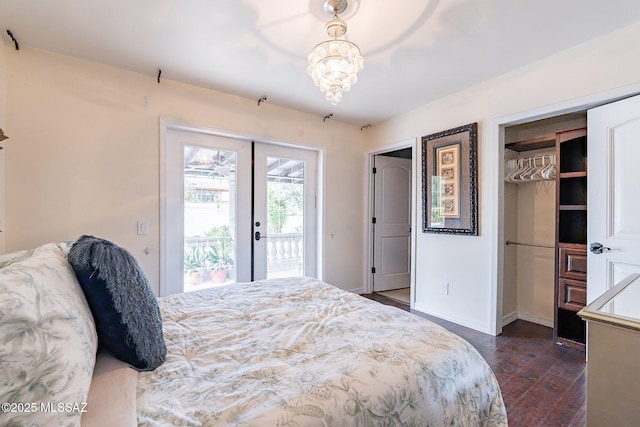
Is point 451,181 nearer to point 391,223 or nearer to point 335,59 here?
point 391,223

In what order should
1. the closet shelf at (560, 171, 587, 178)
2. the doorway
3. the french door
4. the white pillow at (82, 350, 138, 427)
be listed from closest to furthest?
the white pillow at (82, 350, 138, 427), the closet shelf at (560, 171, 587, 178), the french door, the doorway

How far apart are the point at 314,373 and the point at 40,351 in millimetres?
695

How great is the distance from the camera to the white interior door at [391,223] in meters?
4.23

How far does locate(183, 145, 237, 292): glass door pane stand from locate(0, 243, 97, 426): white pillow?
2.26m

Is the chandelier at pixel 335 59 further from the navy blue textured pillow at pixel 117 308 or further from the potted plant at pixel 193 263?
the potted plant at pixel 193 263

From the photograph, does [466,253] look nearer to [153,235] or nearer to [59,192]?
[153,235]

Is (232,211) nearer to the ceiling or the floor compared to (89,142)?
nearer to the floor

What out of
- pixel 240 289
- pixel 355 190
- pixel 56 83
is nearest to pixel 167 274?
pixel 240 289

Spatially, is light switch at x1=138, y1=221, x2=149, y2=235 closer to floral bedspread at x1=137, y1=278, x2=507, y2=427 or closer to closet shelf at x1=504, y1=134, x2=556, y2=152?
floral bedspread at x1=137, y1=278, x2=507, y2=427

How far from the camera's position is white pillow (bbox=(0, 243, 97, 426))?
0.51 m

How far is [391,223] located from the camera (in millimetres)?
4379

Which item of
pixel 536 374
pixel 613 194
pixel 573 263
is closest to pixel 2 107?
pixel 536 374

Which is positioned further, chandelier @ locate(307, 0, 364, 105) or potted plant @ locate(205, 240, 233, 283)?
potted plant @ locate(205, 240, 233, 283)

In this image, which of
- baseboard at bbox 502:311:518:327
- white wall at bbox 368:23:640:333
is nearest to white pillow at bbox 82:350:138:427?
white wall at bbox 368:23:640:333
